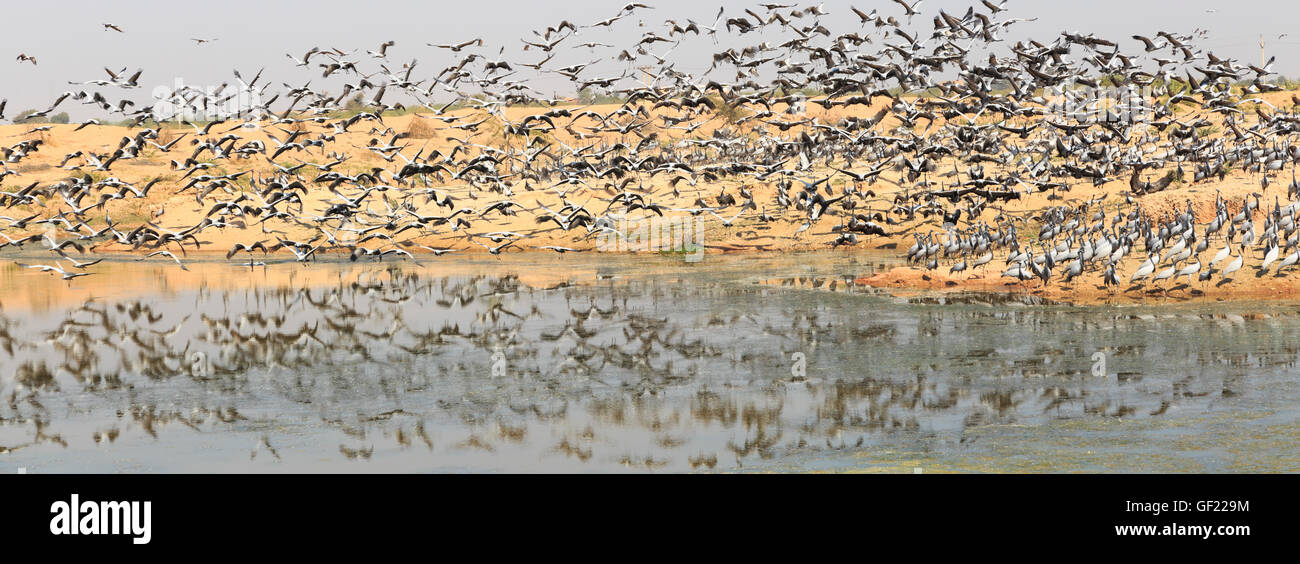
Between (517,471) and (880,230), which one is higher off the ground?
(880,230)

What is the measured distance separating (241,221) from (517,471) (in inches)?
1152

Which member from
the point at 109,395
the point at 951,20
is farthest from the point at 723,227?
the point at 109,395

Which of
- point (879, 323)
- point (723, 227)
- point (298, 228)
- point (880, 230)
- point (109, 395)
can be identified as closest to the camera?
point (109, 395)

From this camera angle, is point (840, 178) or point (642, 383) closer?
point (642, 383)

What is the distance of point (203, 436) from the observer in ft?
40.9

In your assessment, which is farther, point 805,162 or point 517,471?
point 805,162

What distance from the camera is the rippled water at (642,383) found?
1144 centimetres

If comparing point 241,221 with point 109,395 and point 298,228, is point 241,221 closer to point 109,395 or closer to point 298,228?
point 298,228

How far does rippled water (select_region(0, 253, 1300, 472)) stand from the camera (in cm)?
1144

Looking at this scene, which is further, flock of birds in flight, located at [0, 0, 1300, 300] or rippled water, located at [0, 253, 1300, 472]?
flock of birds in flight, located at [0, 0, 1300, 300]

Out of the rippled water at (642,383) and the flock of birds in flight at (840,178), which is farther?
the flock of birds in flight at (840,178)

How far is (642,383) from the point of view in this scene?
14.9m
